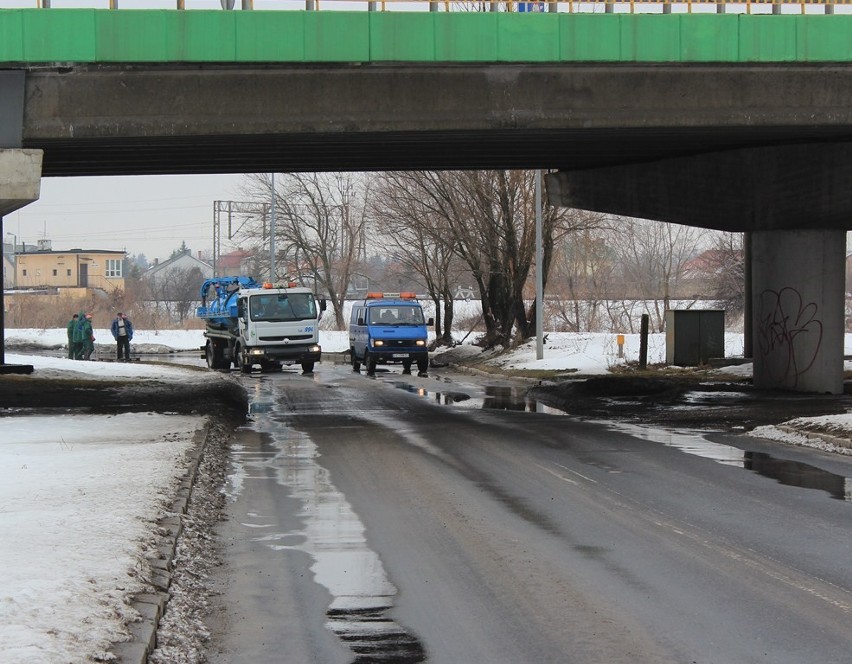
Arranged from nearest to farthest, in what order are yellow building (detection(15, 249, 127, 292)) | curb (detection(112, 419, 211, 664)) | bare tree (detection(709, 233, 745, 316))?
curb (detection(112, 419, 211, 664)) → bare tree (detection(709, 233, 745, 316)) → yellow building (detection(15, 249, 127, 292))

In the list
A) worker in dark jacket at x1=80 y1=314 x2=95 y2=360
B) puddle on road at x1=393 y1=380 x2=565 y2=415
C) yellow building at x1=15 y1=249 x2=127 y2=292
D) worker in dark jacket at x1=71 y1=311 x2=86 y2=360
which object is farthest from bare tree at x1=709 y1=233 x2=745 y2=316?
yellow building at x1=15 y1=249 x2=127 y2=292

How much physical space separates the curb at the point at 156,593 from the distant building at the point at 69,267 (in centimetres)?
14039

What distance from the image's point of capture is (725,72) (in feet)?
66.7

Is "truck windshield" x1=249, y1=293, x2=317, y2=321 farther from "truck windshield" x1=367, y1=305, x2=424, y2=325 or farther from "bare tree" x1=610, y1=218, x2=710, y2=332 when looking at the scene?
"bare tree" x1=610, y1=218, x2=710, y2=332

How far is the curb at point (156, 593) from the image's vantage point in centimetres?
625

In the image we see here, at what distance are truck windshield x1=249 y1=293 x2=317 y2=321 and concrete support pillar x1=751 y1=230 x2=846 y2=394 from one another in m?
17.3

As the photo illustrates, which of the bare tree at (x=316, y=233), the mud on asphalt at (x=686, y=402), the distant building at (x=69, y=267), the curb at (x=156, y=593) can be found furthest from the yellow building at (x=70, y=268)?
the curb at (x=156, y=593)

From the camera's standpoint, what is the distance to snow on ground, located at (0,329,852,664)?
6.39 meters

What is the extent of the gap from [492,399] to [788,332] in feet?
22.9

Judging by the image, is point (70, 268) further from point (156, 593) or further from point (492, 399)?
point (156, 593)

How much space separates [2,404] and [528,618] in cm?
1865

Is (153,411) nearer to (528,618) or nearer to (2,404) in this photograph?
(2,404)

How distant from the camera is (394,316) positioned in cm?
3888

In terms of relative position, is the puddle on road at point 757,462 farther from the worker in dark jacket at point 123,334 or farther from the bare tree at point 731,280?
the bare tree at point 731,280
